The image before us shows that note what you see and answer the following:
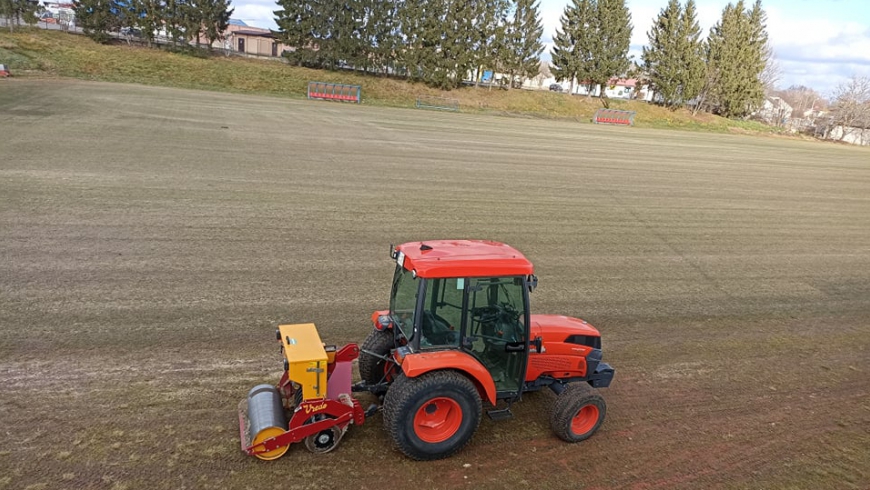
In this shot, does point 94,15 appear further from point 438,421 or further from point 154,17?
point 438,421

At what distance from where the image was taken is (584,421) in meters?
5.84

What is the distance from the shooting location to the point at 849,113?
69.5m

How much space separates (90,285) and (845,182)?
1286 inches

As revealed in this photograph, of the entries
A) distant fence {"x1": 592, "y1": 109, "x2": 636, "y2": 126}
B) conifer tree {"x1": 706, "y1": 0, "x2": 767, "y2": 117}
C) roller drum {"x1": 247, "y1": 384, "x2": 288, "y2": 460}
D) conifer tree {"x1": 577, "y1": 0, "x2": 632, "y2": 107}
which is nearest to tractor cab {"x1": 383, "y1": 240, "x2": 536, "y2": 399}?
roller drum {"x1": 247, "y1": 384, "x2": 288, "y2": 460}

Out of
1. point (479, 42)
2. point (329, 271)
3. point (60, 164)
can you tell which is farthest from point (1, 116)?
point (479, 42)

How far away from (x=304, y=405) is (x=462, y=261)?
6.39 feet

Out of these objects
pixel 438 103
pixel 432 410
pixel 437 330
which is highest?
pixel 438 103

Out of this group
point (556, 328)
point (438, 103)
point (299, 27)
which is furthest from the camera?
point (299, 27)

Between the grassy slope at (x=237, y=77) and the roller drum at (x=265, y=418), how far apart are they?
44.7 metres

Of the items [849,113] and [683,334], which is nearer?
[683,334]

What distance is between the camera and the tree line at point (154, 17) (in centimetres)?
5081

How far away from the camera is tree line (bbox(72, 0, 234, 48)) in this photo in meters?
50.8

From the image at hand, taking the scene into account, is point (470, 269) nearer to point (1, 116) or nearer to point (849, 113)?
point (1, 116)

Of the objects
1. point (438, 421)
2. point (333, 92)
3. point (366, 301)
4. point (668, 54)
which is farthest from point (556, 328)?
point (668, 54)
